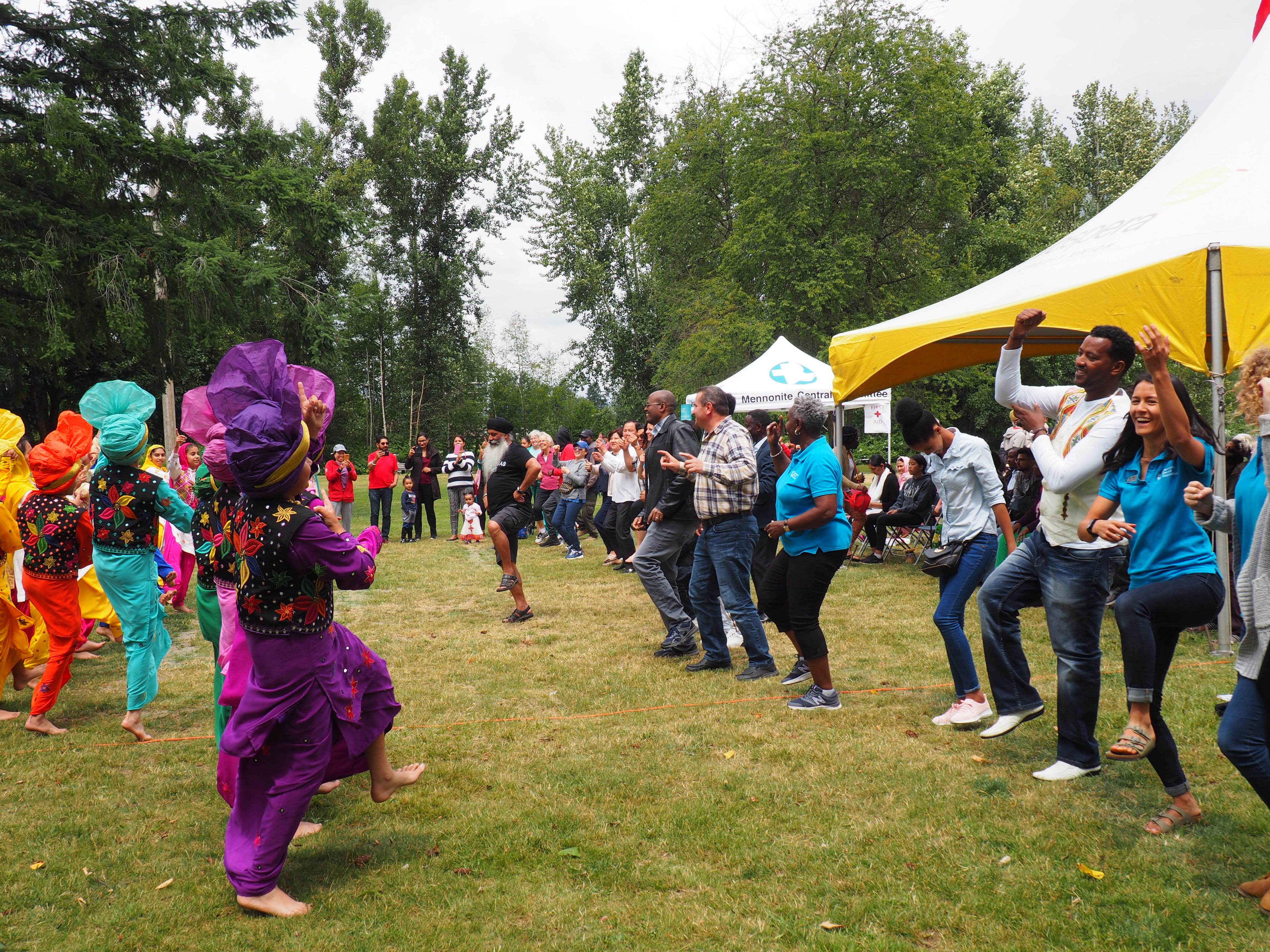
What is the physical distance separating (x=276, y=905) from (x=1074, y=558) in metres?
3.73

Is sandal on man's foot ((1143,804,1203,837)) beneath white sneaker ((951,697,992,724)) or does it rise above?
beneath

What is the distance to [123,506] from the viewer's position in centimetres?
527

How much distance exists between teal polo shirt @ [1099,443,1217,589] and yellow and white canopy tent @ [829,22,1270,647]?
3.06m

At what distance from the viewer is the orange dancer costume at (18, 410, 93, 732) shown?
5.61 m

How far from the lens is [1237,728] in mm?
3033

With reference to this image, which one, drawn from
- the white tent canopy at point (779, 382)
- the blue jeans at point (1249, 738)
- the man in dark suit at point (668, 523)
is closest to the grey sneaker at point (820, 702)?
the man in dark suit at point (668, 523)

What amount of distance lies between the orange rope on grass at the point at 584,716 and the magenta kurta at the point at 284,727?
214 cm

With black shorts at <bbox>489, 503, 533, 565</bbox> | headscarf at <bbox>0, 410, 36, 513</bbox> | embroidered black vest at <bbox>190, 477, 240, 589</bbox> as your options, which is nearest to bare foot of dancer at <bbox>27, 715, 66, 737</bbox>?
headscarf at <bbox>0, 410, 36, 513</bbox>

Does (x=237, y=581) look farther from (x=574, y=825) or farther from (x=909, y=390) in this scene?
(x=909, y=390)

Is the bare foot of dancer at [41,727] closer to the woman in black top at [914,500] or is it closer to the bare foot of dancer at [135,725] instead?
the bare foot of dancer at [135,725]

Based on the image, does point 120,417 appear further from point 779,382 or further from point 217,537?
point 779,382

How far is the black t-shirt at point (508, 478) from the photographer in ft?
29.4

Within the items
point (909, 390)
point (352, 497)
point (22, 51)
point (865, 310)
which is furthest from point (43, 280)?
point (909, 390)

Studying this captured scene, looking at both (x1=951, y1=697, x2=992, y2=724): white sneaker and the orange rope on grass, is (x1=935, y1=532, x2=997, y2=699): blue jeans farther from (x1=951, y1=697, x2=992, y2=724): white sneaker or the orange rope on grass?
the orange rope on grass
